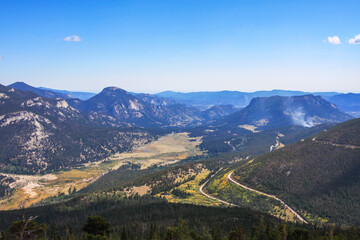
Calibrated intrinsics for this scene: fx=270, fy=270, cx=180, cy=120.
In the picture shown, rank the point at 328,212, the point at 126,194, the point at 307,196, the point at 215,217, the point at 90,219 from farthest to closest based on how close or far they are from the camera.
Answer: the point at 126,194
the point at 307,196
the point at 328,212
the point at 215,217
the point at 90,219

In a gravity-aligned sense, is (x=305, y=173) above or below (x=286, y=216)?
above

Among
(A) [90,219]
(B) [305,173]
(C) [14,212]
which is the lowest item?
(C) [14,212]

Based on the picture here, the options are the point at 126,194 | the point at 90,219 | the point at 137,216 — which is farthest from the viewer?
the point at 126,194

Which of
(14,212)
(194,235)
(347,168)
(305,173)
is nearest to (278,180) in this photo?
(305,173)

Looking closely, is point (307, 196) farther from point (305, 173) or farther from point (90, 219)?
point (90, 219)

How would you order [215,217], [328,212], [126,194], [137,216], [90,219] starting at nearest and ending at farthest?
[90,219], [215,217], [137,216], [328,212], [126,194]

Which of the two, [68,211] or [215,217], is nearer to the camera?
[215,217]

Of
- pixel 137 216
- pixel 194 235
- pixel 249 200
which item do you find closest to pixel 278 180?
pixel 249 200

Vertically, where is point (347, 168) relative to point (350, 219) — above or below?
above

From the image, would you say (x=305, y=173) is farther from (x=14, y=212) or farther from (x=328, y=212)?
(x=14, y=212)
